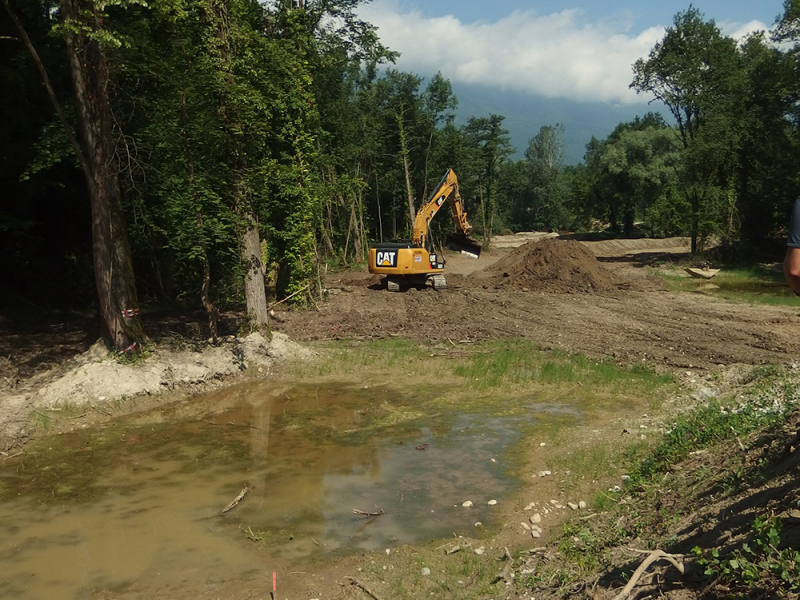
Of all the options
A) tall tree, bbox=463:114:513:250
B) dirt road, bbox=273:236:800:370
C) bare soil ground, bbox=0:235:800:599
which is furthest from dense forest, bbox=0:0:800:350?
tall tree, bbox=463:114:513:250

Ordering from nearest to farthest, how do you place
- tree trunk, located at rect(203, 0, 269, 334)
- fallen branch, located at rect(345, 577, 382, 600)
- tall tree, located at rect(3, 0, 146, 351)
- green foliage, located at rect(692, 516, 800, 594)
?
green foliage, located at rect(692, 516, 800, 594), fallen branch, located at rect(345, 577, 382, 600), tall tree, located at rect(3, 0, 146, 351), tree trunk, located at rect(203, 0, 269, 334)

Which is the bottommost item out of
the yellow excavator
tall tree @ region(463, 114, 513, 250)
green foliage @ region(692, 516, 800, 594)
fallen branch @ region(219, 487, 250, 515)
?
fallen branch @ region(219, 487, 250, 515)

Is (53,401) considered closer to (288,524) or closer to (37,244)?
(288,524)

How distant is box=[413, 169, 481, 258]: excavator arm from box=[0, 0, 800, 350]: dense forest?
8.89 feet

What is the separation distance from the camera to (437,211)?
2428 centimetres

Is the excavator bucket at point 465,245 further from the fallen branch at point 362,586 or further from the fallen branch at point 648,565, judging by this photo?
the fallen branch at point 648,565

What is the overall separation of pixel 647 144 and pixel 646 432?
51.3 m

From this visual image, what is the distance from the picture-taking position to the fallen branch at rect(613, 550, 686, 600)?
4.29m

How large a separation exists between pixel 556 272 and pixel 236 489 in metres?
18.6

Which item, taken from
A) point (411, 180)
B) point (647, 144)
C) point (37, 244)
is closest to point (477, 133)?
point (411, 180)

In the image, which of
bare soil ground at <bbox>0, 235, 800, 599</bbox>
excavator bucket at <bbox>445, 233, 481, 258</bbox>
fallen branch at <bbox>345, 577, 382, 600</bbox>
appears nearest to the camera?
fallen branch at <bbox>345, 577, 382, 600</bbox>

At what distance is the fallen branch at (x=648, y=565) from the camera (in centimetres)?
429

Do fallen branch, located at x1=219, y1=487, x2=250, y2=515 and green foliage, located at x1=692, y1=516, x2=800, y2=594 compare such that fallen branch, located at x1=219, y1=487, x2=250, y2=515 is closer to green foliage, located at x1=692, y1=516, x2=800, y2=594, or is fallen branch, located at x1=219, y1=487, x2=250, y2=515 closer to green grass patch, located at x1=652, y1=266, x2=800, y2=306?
green foliage, located at x1=692, y1=516, x2=800, y2=594

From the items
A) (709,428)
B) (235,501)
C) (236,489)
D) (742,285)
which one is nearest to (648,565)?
(709,428)
